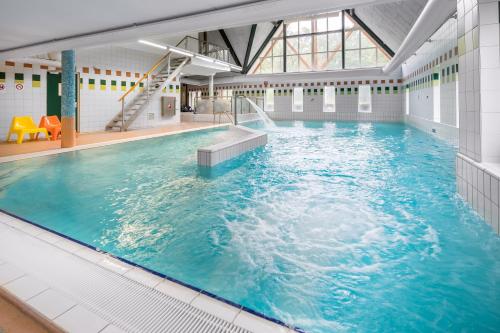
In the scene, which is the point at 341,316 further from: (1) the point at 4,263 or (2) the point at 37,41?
(2) the point at 37,41

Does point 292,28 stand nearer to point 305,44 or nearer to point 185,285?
point 305,44

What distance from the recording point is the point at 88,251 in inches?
86.0

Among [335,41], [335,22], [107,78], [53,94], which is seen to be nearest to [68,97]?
[53,94]

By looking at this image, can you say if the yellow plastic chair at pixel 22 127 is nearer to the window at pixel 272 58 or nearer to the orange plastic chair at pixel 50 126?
the orange plastic chair at pixel 50 126

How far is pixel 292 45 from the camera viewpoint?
19.5m

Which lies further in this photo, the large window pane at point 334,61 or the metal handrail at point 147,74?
the large window pane at point 334,61

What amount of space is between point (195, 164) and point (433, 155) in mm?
4947

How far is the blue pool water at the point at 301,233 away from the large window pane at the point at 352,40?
14.8m

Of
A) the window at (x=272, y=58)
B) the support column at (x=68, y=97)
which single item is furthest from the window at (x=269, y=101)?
the support column at (x=68, y=97)

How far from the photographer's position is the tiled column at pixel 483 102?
8.73 feet

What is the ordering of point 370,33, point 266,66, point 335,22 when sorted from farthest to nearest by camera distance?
1. point 266,66
2. point 335,22
3. point 370,33

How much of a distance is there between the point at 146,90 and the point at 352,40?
12777 millimetres

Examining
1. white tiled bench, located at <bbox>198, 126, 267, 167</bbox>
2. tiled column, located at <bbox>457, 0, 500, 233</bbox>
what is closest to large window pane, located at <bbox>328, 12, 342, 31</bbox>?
white tiled bench, located at <bbox>198, 126, 267, 167</bbox>

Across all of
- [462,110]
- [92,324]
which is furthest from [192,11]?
[92,324]
